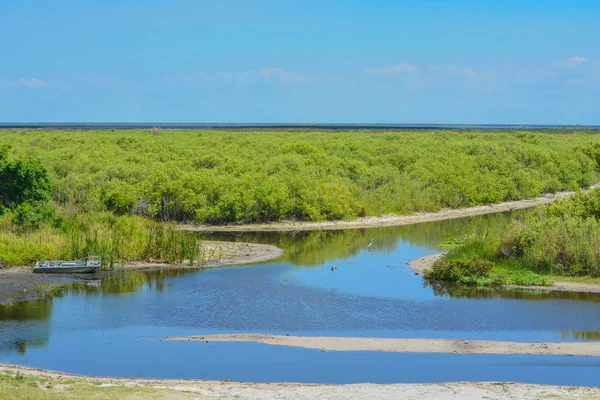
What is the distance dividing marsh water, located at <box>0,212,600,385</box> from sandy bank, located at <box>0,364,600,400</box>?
4.53 ft

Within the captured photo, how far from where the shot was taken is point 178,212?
54.4 meters

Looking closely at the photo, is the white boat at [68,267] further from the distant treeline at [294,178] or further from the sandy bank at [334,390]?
the sandy bank at [334,390]

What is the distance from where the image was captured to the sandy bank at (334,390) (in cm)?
1950

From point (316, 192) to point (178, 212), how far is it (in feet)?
31.1

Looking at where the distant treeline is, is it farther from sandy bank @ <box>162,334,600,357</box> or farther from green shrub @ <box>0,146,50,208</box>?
sandy bank @ <box>162,334,600,357</box>

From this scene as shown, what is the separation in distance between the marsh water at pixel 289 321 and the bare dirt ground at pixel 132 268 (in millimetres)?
862

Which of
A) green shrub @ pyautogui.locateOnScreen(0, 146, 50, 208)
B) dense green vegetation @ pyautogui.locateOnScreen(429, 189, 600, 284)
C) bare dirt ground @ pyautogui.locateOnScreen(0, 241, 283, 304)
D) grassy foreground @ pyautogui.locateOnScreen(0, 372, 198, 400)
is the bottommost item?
bare dirt ground @ pyautogui.locateOnScreen(0, 241, 283, 304)

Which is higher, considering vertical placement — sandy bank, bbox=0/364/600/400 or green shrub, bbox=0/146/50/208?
green shrub, bbox=0/146/50/208

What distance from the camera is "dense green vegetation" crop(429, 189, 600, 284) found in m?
35.7

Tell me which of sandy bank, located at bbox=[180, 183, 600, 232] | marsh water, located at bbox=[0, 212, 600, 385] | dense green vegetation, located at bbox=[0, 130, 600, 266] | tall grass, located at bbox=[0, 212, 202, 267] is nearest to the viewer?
marsh water, located at bbox=[0, 212, 600, 385]

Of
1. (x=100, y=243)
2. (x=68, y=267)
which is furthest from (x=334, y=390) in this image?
(x=100, y=243)

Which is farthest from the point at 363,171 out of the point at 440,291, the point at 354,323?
the point at 354,323

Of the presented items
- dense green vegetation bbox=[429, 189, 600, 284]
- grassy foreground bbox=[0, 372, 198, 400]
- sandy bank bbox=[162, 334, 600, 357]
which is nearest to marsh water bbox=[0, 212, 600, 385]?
sandy bank bbox=[162, 334, 600, 357]

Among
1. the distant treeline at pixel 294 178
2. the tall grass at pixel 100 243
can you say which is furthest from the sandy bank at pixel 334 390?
the distant treeline at pixel 294 178
